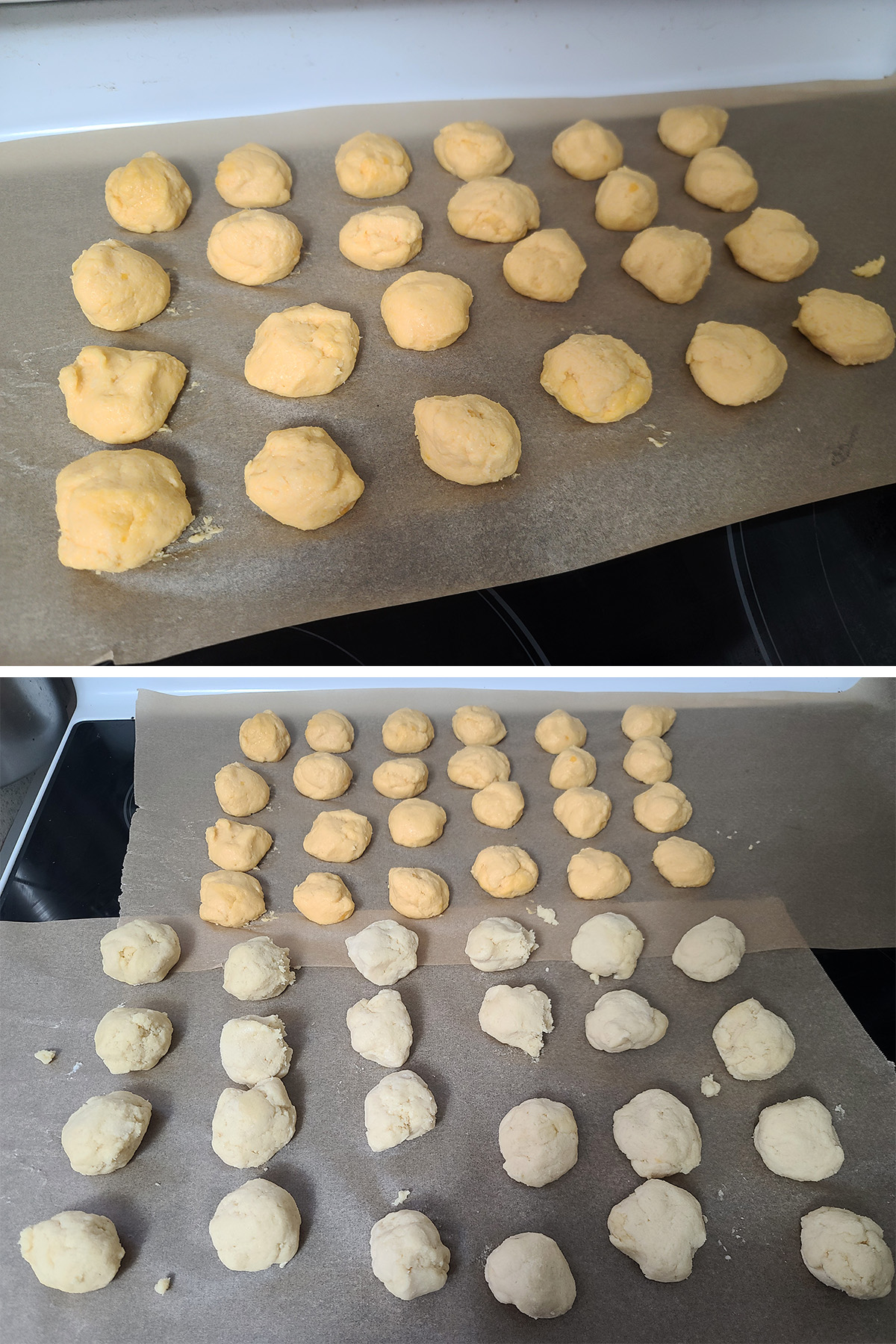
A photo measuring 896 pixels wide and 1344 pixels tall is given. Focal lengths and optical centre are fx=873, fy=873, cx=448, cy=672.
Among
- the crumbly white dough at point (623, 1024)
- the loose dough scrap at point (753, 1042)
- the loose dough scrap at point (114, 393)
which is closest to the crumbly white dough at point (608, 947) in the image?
the crumbly white dough at point (623, 1024)

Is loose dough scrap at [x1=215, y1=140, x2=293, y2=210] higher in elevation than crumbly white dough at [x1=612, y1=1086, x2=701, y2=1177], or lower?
higher

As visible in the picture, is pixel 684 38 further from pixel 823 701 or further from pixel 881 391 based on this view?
pixel 823 701

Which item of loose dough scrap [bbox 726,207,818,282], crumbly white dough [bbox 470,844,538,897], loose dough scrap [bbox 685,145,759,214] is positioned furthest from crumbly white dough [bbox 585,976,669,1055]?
loose dough scrap [bbox 685,145,759,214]

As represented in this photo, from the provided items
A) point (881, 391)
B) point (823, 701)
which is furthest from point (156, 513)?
point (823, 701)

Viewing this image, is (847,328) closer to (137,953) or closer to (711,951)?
(711,951)

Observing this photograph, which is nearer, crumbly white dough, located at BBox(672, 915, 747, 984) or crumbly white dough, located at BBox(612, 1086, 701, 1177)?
crumbly white dough, located at BBox(612, 1086, 701, 1177)

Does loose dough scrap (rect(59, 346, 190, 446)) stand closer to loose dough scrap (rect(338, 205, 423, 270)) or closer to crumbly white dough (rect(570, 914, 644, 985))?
loose dough scrap (rect(338, 205, 423, 270))

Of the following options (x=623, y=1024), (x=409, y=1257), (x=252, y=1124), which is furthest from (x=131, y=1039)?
(x=623, y=1024)
